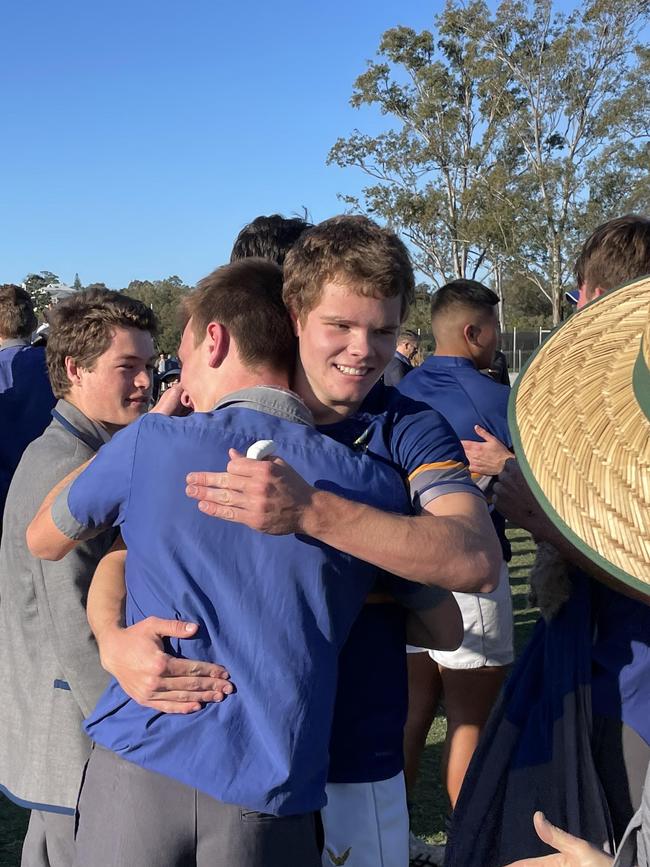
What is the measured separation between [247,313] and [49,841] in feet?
4.85

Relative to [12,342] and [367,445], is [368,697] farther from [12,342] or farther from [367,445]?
[12,342]

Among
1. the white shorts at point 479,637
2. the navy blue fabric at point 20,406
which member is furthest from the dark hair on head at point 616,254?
the navy blue fabric at point 20,406

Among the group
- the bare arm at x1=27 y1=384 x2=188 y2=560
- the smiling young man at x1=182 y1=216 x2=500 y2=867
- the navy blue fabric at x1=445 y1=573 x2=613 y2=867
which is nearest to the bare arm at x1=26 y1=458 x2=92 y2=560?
the bare arm at x1=27 y1=384 x2=188 y2=560

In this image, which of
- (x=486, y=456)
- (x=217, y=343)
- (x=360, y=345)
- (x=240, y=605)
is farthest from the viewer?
(x=486, y=456)

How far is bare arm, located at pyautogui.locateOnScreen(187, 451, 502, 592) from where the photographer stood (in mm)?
1517

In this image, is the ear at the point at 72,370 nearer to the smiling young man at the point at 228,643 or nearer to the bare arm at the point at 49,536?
the bare arm at the point at 49,536

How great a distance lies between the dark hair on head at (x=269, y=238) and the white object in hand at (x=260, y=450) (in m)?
1.22

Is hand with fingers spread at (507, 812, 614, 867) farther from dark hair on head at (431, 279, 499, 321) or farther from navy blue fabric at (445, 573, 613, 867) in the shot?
dark hair on head at (431, 279, 499, 321)

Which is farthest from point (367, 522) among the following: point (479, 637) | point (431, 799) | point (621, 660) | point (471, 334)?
point (431, 799)

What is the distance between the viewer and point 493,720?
2.38m

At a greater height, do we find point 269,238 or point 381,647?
point 269,238

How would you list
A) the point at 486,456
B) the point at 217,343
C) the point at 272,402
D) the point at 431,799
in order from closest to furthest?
the point at 272,402 → the point at 217,343 → the point at 486,456 → the point at 431,799

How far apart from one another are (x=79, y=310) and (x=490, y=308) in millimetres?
2316

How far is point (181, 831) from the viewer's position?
1.66 metres
